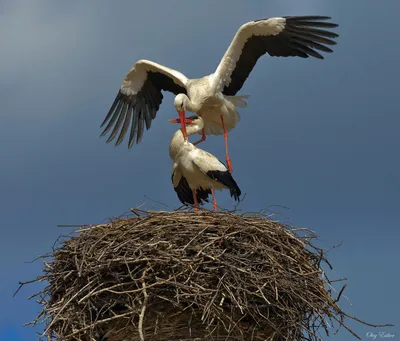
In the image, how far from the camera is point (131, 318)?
21.2 ft

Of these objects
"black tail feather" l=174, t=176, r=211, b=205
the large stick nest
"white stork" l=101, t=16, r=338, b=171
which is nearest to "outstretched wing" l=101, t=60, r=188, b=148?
"white stork" l=101, t=16, r=338, b=171

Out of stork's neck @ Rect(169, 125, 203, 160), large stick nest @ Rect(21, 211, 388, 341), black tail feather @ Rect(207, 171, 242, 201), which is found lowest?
large stick nest @ Rect(21, 211, 388, 341)

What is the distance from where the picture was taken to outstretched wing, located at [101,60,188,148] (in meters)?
11.1

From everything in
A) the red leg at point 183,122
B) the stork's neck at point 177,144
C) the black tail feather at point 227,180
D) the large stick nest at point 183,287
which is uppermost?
the red leg at point 183,122

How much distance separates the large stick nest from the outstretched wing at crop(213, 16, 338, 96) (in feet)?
11.6

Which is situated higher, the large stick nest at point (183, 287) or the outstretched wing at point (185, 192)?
the outstretched wing at point (185, 192)

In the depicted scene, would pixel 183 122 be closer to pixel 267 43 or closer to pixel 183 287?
pixel 267 43

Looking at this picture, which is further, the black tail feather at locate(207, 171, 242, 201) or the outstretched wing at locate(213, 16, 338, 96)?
the outstretched wing at locate(213, 16, 338, 96)

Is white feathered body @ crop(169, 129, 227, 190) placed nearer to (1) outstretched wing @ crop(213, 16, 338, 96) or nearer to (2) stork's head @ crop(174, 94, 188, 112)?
(2) stork's head @ crop(174, 94, 188, 112)

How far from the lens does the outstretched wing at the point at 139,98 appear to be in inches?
438

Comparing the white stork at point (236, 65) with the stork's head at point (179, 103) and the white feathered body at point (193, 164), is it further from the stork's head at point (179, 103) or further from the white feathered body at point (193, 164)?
the white feathered body at point (193, 164)

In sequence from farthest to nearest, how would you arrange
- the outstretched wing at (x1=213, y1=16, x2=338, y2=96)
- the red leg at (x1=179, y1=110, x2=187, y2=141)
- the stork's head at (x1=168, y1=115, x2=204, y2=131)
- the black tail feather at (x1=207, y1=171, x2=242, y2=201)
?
1. the outstretched wing at (x1=213, y1=16, x2=338, y2=96)
2. the stork's head at (x1=168, y1=115, x2=204, y2=131)
3. the red leg at (x1=179, y1=110, x2=187, y2=141)
4. the black tail feather at (x1=207, y1=171, x2=242, y2=201)

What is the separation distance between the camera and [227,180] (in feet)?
27.9

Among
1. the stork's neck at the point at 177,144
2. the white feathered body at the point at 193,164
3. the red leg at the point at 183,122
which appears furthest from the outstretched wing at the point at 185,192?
the red leg at the point at 183,122
